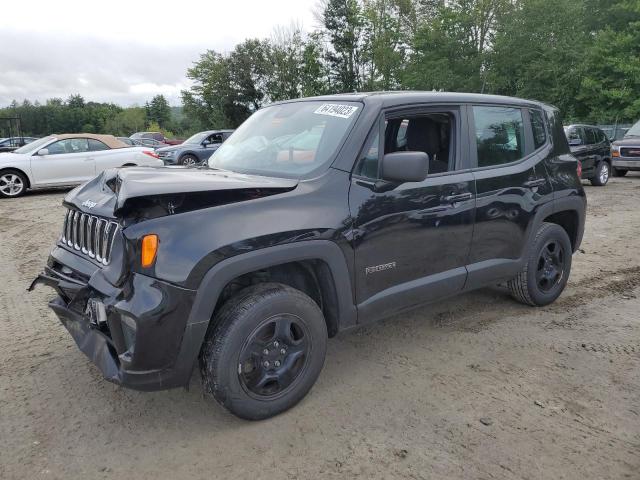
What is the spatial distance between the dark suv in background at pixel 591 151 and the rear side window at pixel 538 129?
9.35 metres

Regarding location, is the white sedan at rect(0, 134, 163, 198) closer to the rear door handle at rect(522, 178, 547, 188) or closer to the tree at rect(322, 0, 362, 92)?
the rear door handle at rect(522, 178, 547, 188)

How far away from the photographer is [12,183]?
1175cm

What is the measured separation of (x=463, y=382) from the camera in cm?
326

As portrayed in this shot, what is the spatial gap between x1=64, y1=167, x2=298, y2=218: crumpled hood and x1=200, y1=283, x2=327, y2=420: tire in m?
0.54

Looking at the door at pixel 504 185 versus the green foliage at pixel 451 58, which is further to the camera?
the green foliage at pixel 451 58

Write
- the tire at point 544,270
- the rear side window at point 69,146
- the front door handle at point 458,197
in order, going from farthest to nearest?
the rear side window at point 69,146
the tire at point 544,270
the front door handle at point 458,197

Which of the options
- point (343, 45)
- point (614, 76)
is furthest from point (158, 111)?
point (614, 76)

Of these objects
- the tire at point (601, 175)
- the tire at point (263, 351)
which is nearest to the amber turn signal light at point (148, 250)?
the tire at point (263, 351)

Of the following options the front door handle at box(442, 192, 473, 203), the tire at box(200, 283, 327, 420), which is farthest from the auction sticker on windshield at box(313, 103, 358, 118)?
the tire at box(200, 283, 327, 420)

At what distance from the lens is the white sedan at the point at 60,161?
1174cm

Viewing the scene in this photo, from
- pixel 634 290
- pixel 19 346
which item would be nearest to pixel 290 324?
pixel 19 346

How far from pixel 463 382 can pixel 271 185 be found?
1784 mm

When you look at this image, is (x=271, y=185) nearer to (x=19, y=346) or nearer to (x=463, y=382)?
(x=463, y=382)

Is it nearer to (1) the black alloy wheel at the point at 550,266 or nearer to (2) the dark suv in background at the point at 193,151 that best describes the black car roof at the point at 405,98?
(1) the black alloy wheel at the point at 550,266
